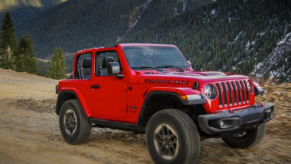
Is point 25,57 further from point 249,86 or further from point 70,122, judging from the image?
point 249,86

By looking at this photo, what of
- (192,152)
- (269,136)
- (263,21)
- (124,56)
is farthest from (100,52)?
(263,21)

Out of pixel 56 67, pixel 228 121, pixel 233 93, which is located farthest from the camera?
pixel 56 67

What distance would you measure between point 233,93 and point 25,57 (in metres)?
61.1

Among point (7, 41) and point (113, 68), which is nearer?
point (113, 68)

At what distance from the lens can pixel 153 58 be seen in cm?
575

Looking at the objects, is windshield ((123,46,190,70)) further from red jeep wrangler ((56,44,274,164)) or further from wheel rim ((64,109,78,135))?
wheel rim ((64,109,78,135))

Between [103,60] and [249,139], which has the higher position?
[103,60]

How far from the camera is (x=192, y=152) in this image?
4176 mm

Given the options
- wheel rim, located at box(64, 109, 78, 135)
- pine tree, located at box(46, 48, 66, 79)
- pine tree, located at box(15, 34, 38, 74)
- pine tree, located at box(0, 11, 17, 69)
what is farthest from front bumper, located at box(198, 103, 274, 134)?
pine tree, located at box(0, 11, 17, 69)

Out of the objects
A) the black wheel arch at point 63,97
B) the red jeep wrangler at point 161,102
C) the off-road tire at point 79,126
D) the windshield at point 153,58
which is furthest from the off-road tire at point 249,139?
the black wheel arch at point 63,97

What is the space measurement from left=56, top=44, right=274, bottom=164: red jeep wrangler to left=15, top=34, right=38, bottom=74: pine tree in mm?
57560

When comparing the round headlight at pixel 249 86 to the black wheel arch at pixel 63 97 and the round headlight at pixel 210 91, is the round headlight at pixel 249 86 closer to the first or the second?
the round headlight at pixel 210 91

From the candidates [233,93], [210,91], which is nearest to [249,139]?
[233,93]

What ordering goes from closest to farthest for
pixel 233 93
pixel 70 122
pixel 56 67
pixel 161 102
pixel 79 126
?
pixel 233 93
pixel 161 102
pixel 79 126
pixel 70 122
pixel 56 67
